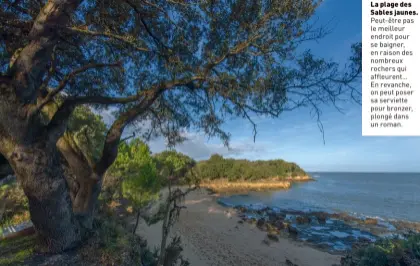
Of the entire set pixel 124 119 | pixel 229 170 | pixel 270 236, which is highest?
pixel 124 119

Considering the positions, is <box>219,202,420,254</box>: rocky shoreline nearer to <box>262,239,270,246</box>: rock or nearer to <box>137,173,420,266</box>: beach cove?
<box>137,173,420,266</box>: beach cove

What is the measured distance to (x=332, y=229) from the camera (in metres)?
17.7

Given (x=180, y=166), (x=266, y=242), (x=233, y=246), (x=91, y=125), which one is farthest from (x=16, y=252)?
(x=266, y=242)

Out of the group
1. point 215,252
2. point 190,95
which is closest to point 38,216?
point 190,95

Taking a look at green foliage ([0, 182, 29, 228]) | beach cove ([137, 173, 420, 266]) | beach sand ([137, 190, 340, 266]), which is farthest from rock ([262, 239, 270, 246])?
green foliage ([0, 182, 29, 228])

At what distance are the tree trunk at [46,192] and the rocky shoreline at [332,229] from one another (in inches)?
553

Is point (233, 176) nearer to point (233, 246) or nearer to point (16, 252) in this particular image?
point (233, 246)

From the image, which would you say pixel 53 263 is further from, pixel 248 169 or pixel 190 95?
pixel 248 169

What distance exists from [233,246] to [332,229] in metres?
10.2

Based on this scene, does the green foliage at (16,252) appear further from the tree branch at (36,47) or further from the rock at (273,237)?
the rock at (273,237)

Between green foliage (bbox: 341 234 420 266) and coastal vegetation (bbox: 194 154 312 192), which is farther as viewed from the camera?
coastal vegetation (bbox: 194 154 312 192)

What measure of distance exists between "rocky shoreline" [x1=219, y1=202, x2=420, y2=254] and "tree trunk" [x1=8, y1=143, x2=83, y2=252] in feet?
46.1

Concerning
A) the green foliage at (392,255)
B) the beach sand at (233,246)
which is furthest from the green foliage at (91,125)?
the green foliage at (392,255)

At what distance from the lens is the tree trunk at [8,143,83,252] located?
3.00 metres
